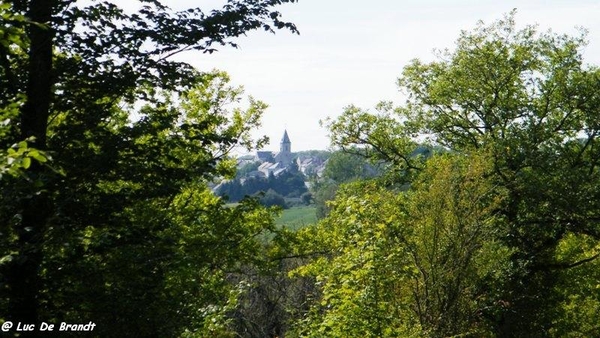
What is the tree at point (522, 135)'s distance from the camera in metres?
20.2

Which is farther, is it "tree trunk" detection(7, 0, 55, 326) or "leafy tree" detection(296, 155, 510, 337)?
"leafy tree" detection(296, 155, 510, 337)

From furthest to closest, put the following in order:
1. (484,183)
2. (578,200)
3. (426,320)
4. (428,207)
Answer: (578,200)
(484,183)
(428,207)
(426,320)

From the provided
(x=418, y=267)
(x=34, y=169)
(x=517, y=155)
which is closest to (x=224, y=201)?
(x=418, y=267)

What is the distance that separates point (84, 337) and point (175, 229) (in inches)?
91.7

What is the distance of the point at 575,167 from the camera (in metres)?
20.7

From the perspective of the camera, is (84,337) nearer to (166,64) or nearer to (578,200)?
(166,64)

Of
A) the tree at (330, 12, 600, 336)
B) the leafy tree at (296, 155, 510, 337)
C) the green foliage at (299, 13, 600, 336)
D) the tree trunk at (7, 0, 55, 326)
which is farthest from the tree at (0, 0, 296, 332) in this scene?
the tree at (330, 12, 600, 336)

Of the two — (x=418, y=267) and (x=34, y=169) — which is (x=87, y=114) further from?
(x=418, y=267)

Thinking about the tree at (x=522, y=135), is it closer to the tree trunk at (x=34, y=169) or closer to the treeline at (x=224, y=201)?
the treeline at (x=224, y=201)

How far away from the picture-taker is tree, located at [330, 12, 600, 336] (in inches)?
797

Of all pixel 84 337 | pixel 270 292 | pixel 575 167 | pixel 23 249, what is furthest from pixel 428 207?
pixel 270 292

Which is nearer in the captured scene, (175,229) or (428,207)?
(175,229)

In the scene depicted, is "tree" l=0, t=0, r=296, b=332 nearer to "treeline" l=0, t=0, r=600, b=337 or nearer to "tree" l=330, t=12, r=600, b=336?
"treeline" l=0, t=0, r=600, b=337

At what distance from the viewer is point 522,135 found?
845 inches
